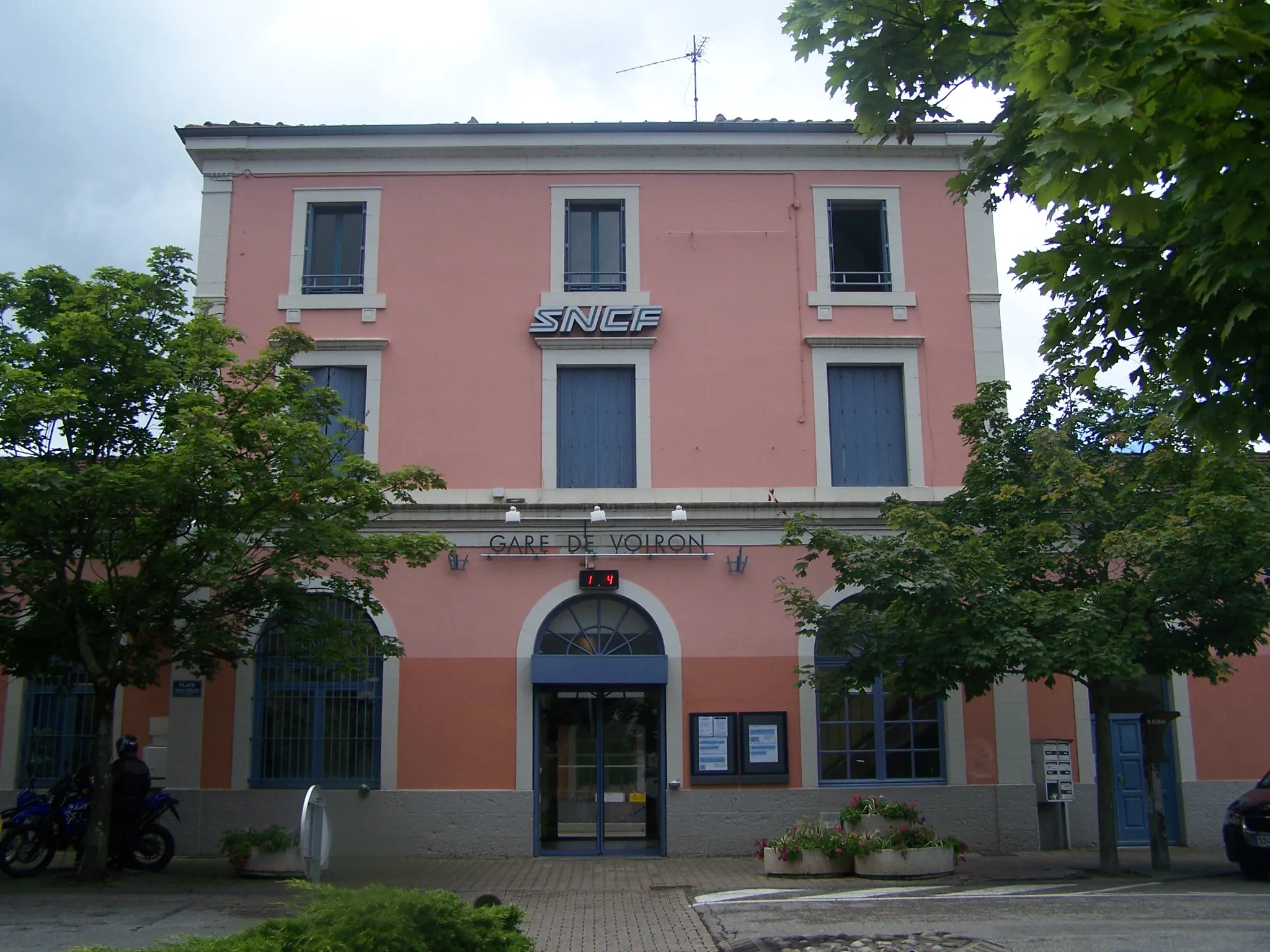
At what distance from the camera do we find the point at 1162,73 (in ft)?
17.4

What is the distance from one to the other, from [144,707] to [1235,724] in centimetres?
1509

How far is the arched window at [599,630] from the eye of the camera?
637 inches

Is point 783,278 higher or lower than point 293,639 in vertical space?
higher

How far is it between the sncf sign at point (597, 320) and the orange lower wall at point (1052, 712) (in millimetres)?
7306

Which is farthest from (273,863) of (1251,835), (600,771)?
(1251,835)

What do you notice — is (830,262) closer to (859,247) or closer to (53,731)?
(859,247)

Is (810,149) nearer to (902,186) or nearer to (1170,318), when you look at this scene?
(902,186)

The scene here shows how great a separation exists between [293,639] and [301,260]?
6138 millimetres

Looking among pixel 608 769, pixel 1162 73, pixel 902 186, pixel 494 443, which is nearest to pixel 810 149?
pixel 902 186

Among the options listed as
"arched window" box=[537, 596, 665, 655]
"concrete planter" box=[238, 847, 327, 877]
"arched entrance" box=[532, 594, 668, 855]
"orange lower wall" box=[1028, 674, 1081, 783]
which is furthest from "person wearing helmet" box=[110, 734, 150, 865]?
"orange lower wall" box=[1028, 674, 1081, 783]

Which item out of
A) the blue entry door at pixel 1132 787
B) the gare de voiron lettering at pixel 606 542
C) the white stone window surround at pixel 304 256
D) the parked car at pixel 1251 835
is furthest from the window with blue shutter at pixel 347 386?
the parked car at pixel 1251 835

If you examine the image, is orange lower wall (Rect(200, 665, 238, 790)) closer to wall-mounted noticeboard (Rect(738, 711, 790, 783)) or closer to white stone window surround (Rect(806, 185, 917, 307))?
wall-mounted noticeboard (Rect(738, 711, 790, 783))

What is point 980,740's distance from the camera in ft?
52.6

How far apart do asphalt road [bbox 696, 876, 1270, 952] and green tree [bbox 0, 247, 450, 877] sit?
554 cm
